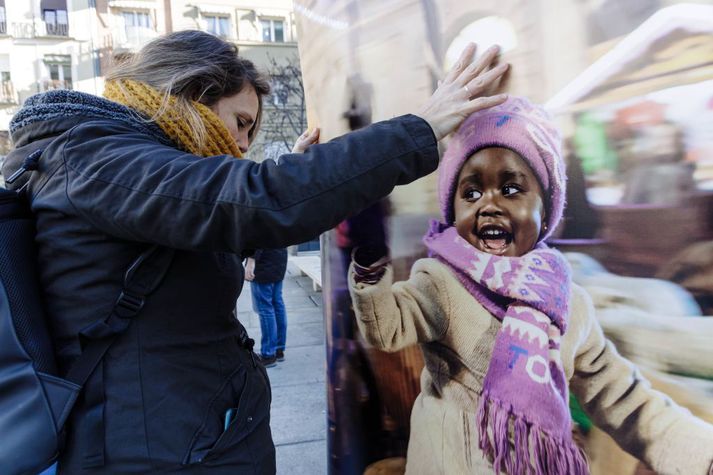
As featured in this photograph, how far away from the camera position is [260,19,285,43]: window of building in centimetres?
2112

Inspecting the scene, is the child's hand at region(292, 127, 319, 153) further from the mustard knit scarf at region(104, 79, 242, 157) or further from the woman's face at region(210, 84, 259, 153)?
the mustard knit scarf at region(104, 79, 242, 157)

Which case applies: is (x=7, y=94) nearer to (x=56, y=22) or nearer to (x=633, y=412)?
(x=56, y=22)

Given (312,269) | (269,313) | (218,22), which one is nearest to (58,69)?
(218,22)

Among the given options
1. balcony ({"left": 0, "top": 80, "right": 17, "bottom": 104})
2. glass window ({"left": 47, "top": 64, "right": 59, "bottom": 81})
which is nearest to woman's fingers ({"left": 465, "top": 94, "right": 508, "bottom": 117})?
glass window ({"left": 47, "top": 64, "right": 59, "bottom": 81})

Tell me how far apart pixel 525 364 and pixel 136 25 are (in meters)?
24.6

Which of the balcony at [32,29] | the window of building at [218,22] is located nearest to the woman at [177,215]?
the window of building at [218,22]

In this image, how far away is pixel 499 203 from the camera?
1.14 m

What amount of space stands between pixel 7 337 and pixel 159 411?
331 millimetres

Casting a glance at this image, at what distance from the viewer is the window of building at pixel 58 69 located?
932 inches

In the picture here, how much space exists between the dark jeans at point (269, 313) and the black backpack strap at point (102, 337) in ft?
13.7

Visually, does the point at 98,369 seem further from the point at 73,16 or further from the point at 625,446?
the point at 73,16

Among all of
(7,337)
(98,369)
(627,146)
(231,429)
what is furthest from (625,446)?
(7,337)

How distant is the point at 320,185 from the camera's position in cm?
101

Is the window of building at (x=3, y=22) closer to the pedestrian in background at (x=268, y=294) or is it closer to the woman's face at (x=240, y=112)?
the pedestrian in background at (x=268, y=294)
